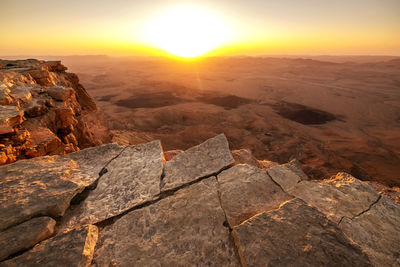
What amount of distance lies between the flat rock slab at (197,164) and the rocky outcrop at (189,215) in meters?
0.02

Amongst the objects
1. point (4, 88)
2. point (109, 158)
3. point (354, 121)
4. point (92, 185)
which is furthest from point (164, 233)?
point (354, 121)

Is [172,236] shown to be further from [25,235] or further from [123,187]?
[25,235]

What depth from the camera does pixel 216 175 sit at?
9.01 ft

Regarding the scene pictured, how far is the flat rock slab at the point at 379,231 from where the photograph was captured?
179cm

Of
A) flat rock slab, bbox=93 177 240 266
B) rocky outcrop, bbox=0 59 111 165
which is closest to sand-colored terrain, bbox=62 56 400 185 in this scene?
rocky outcrop, bbox=0 59 111 165

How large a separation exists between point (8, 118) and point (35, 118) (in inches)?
41.2

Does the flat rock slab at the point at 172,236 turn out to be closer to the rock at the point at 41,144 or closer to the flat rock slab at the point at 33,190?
the flat rock slab at the point at 33,190

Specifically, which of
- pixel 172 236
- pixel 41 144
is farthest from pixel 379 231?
pixel 41 144

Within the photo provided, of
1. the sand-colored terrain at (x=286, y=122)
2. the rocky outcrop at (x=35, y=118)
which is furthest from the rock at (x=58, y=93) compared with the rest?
the sand-colored terrain at (x=286, y=122)

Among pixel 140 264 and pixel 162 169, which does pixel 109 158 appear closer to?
pixel 162 169

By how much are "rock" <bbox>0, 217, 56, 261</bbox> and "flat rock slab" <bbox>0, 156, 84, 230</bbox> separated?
74 mm

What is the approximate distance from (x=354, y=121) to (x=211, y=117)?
11.5 m

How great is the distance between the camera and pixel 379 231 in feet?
6.74

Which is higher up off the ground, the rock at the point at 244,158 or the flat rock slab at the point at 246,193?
the flat rock slab at the point at 246,193
